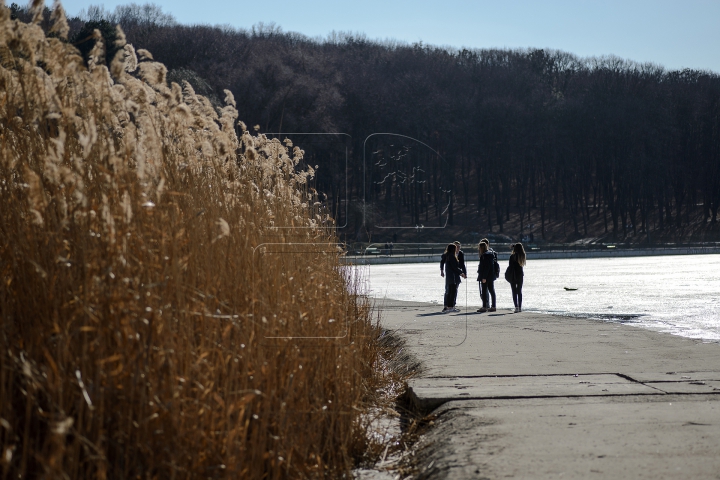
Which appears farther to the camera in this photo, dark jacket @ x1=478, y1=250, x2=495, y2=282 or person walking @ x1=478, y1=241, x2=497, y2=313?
dark jacket @ x1=478, y1=250, x2=495, y2=282

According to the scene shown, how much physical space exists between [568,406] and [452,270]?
9110 millimetres

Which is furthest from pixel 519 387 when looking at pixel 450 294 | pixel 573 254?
pixel 573 254

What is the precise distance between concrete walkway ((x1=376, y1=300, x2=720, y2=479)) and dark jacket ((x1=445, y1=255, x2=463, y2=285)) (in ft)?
16.6

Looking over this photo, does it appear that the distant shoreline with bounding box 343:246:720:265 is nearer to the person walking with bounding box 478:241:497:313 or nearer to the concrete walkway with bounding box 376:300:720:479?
the person walking with bounding box 478:241:497:313

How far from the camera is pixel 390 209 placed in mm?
18672

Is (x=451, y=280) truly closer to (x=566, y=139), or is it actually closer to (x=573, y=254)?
(x=573, y=254)

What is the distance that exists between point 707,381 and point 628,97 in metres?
70.9

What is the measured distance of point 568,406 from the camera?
16.3 feet

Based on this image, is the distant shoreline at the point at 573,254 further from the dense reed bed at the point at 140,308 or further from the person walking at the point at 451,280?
the dense reed bed at the point at 140,308

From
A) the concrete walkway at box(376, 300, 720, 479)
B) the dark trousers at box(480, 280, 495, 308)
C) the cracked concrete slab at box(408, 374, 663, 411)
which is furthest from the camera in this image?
the dark trousers at box(480, 280, 495, 308)

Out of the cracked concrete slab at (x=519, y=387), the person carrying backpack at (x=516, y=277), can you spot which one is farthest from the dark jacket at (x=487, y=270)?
the cracked concrete slab at (x=519, y=387)

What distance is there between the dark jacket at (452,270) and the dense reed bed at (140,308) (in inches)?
356

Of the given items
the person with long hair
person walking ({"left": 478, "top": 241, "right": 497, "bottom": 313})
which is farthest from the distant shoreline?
person walking ({"left": 478, "top": 241, "right": 497, "bottom": 313})

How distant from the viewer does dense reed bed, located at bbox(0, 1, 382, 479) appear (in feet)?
10.1
